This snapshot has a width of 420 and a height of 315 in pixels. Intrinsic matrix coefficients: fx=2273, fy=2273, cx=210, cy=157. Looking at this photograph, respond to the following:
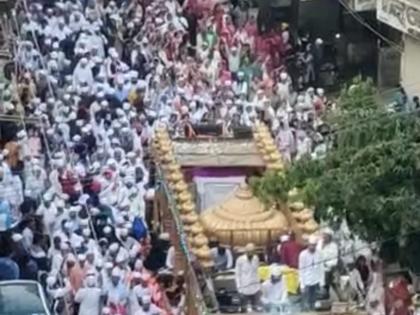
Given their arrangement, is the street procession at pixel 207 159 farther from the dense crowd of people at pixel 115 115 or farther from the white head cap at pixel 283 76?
the white head cap at pixel 283 76

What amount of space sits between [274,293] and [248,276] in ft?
1.67

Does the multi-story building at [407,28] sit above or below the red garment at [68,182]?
below

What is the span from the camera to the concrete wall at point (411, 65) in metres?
32.6

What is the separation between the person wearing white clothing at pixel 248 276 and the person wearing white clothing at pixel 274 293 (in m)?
0.11

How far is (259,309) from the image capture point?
2203cm

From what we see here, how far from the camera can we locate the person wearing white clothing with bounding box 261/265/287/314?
72.3ft

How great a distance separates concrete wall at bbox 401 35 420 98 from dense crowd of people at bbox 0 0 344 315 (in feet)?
4.75

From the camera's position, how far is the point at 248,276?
74.6 ft

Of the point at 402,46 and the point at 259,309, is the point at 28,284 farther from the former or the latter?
the point at 402,46

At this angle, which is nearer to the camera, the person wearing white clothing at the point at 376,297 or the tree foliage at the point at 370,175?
the tree foliage at the point at 370,175

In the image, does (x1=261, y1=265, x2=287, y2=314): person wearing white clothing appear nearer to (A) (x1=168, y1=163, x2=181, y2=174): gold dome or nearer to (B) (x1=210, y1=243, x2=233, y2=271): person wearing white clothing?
(B) (x1=210, y1=243, x2=233, y2=271): person wearing white clothing

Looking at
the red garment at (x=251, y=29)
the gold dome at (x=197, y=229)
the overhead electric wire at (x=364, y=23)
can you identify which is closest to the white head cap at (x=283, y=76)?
the red garment at (x=251, y=29)

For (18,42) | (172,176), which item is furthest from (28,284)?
(18,42)

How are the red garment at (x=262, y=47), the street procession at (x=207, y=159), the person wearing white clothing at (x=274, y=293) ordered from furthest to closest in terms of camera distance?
1. the red garment at (x=262, y=47)
2. the person wearing white clothing at (x=274, y=293)
3. the street procession at (x=207, y=159)
